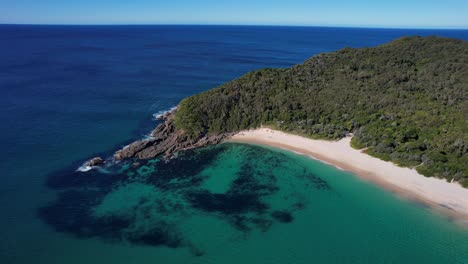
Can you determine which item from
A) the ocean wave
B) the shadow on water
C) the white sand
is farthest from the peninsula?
the shadow on water

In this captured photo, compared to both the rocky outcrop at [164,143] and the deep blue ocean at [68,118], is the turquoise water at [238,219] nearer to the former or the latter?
the deep blue ocean at [68,118]

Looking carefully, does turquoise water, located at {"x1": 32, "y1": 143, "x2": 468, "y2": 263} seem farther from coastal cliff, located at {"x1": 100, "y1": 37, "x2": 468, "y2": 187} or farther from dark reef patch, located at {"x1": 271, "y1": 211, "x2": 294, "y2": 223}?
coastal cliff, located at {"x1": 100, "y1": 37, "x2": 468, "y2": 187}

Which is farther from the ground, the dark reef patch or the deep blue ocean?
the deep blue ocean

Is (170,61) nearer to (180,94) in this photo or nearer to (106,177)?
(180,94)

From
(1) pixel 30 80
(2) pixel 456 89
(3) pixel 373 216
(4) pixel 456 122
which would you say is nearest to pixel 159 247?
(3) pixel 373 216

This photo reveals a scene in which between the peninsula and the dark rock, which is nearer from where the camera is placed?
the peninsula

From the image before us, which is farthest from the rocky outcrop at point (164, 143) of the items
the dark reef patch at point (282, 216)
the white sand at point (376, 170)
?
the dark reef patch at point (282, 216)
